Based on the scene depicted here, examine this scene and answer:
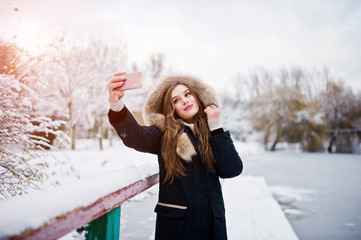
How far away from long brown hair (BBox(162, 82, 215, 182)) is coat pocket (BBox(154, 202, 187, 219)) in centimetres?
16

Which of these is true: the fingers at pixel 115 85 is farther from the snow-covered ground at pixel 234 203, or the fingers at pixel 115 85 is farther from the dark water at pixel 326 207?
the dark water at pixel 326 207

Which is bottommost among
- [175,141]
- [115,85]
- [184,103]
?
[175,141]

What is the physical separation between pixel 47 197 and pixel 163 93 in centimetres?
133

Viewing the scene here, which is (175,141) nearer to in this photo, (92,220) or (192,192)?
(192,192)

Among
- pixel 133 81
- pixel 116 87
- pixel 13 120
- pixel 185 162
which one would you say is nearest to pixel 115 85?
pixel 116 87

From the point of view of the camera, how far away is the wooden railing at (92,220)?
60 centimetres

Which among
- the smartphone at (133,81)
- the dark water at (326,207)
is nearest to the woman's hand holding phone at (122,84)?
the smartphone at (133,81)

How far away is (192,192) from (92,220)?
0.64 metres

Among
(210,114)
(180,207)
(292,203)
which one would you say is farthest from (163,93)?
(292,203)

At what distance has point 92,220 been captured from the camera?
882 mm

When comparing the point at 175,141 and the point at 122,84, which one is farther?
the point at 175,141

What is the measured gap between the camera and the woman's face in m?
1.68

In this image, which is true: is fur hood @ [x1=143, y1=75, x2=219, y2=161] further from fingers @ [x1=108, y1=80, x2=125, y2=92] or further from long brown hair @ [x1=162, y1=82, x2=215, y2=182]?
fingers @ [x1=108, y1=80, x2=125, y2=92]

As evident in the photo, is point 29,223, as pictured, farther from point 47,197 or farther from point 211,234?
point 211,234
